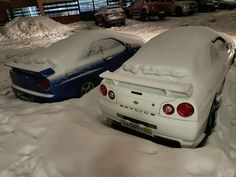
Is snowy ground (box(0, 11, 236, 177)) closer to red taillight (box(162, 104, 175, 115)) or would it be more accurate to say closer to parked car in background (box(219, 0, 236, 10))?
red taillight (box(162, 104, 175, 115))

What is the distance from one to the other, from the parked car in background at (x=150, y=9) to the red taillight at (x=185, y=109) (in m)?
15.7

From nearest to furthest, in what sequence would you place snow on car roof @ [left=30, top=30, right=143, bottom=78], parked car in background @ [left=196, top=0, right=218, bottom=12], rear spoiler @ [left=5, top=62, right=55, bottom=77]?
rear spoiler @ [left=5, top=62, right=55, bottom=77]
snow on car roof @ [left=30, top=30, right=143, bottom=78]
parked car in background @ [left=196, top=0, right=218, bottom=12]

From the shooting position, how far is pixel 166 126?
10.2ft

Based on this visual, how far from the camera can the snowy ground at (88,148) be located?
2.84 metres

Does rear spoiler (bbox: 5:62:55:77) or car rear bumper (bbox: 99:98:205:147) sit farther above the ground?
rear spoiler (bbox: 5:62:55:77)

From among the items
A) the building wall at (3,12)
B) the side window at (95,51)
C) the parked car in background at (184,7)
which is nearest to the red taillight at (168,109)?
the side window at (95,51)

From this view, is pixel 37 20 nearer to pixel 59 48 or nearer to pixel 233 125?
pixel 59 48

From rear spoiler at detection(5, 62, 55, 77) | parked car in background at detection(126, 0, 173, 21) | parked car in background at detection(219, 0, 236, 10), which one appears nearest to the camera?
rear spoiler at detection(5, 62, 55, 77)

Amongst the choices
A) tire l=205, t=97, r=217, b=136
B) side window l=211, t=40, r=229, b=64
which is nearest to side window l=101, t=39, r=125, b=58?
side window l=211, t=40, r=229, b=64

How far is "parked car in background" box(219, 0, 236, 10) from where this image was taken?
19.4 m

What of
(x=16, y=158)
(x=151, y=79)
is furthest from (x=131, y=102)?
(x=16, y=158)

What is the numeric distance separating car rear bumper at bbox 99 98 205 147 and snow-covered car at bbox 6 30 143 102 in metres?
1.65

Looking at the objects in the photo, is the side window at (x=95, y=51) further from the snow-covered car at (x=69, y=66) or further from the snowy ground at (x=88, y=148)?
the snowy ground at (x=88, y=148)

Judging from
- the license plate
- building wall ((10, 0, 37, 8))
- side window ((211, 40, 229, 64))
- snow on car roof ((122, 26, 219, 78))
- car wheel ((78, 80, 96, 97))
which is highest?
snow on car roof ((122, 26, 219, 78))
